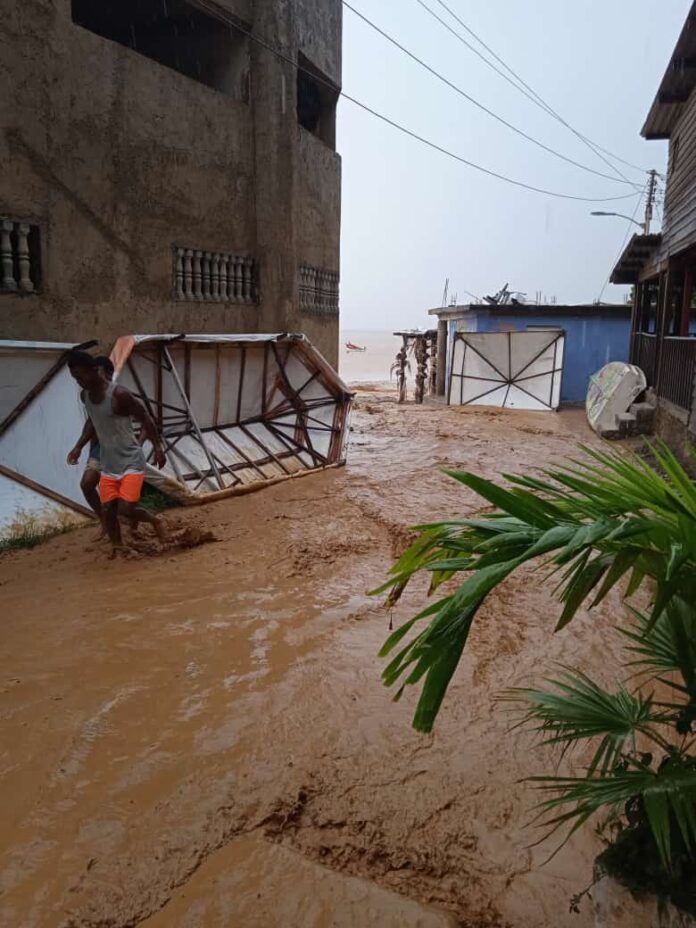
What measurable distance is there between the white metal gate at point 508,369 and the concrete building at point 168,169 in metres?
7.16

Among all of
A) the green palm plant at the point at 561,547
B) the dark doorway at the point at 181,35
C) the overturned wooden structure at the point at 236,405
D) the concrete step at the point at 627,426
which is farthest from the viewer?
the concrete step at the point at 627,426

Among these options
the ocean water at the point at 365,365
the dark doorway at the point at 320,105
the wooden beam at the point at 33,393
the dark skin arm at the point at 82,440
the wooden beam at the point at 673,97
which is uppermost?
the wooden beam at the point at 673,97

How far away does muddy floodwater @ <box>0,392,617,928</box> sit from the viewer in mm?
2186

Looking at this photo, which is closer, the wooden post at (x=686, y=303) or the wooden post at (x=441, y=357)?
the wooden post at (x=686, y=303)

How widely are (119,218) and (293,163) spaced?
10.7ft

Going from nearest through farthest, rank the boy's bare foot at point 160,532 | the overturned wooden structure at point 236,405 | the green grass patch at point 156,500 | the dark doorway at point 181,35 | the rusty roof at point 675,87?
the boy's bare foot at point 160,532
the green grass patch at point 156,500
the overturned wooden structure at point 236,405
the dark doorway at point 181,35
the rusty roof at point 675,87

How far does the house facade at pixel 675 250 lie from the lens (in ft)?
30.8

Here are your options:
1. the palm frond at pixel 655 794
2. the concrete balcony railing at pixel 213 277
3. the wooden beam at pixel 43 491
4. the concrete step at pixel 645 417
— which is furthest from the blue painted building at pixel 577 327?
the palm frond at pixel 655 794

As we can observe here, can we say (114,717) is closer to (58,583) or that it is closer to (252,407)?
(58,583)

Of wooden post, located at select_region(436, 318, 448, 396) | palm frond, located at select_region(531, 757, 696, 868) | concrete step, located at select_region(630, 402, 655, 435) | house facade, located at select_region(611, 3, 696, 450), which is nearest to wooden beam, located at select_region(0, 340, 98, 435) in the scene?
palm frond, located at select_region(531, 757, 696, 868)

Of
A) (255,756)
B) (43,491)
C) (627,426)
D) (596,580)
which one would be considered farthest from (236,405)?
(596,580)

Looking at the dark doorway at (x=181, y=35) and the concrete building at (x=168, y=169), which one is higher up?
the dark doorway at (x=181, y=35)

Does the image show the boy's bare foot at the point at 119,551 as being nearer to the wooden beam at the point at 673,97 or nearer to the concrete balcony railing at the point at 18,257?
the concrete balcony railing at the point at 18,257

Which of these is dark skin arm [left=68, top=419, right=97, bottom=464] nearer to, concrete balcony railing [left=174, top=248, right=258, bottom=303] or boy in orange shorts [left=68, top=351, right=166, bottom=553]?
boy in orange shorts [left=68, top=351, right=166, bottom=553]
